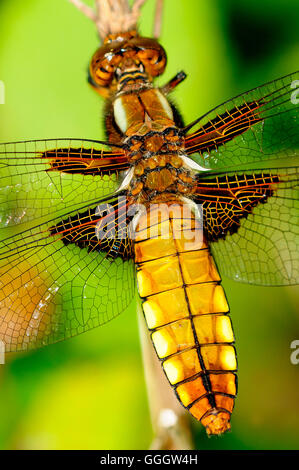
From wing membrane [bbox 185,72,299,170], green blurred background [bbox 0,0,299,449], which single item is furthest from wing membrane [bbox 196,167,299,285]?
green blurred background [bbox 0,0,299,449]

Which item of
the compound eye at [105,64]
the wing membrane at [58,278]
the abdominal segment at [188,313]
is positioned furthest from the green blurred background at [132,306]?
the abdominal segment at [188,313]

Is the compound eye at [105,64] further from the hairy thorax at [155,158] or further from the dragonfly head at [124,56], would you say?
the hairy thorax at [155,158]

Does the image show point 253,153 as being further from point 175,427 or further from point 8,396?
point 8,396

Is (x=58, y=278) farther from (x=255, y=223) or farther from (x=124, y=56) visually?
(x=124, y=56)

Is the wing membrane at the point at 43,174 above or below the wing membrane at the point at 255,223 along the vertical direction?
above

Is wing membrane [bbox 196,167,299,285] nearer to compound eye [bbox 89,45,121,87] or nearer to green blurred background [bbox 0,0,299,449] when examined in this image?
green blurred background [bbox 0,0,299,449]
